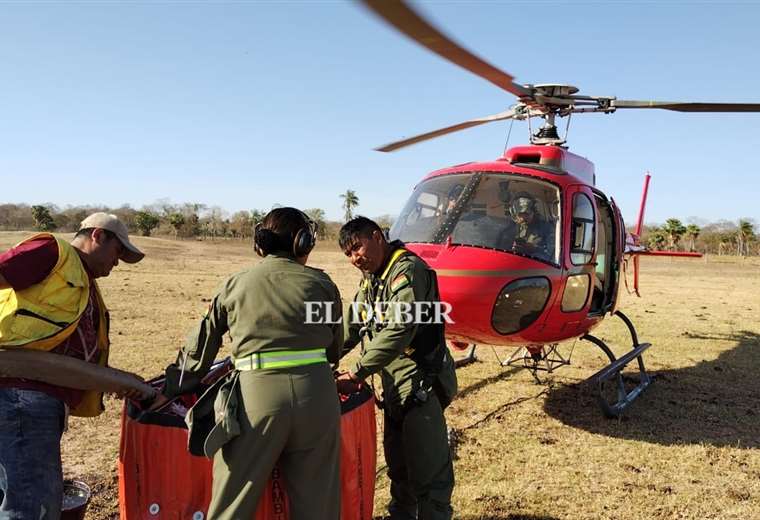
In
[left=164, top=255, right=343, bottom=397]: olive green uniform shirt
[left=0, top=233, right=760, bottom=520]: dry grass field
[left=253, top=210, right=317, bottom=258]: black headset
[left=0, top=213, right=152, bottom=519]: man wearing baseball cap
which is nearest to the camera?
[left=0, top=213, right=152, bottom=519]: man wearing baseball cap

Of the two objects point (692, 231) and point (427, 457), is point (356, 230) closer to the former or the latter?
point (427, 457)

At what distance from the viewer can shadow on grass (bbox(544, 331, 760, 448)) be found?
591cm

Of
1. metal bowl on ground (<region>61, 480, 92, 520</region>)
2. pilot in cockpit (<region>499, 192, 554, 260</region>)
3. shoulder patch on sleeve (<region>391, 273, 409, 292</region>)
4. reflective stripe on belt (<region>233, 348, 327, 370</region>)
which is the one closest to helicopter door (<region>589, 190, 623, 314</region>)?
pilot in cockpit (<region>499, 192, 554, 260</region>)

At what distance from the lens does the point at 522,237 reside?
555 cm

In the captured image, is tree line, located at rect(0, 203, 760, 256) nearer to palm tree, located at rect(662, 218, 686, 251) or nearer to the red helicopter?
palm tree, located at rect(662, 218, 686, 251)

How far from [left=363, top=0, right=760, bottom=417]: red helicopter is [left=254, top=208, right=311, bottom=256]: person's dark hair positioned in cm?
225

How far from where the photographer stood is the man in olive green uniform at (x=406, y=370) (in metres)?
3.46

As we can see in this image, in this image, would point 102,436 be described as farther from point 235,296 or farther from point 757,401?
point 757,401

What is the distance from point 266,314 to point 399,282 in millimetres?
1178

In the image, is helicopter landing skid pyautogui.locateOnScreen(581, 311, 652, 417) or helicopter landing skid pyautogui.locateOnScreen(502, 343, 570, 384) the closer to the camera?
helicopter landing skid pyautogui.locateOnScreen(581, 311, 652, 417)

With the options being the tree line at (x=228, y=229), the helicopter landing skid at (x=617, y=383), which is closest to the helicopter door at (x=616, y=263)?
the helicopter landing skid at (x=617, y=383)

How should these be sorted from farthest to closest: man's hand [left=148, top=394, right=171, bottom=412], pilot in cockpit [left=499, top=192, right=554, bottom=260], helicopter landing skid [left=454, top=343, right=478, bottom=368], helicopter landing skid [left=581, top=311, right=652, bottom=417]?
helicopter landing skid [left=454, top=343, right=478, bottom=368] → helicopter landing skid [left=581, top=311, right=652, bottom=417] → pilot in cockpit [left=499, top=192, right=554, bottom=260] → man's hand [left=148, top=394, right=171, bottom=412]

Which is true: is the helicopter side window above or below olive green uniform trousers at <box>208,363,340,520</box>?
above

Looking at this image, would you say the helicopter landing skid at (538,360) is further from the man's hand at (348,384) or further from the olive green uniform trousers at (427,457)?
the man's hand at (348,384)
